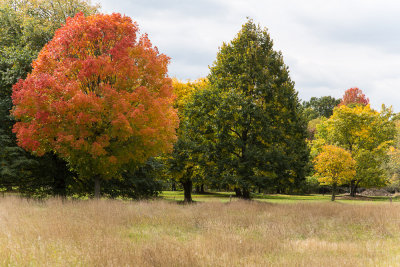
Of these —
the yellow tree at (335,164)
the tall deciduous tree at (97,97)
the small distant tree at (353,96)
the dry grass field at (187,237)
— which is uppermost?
the small distant tree at (353,96)

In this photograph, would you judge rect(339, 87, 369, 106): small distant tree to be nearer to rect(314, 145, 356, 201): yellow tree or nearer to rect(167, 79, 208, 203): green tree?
rect(314, 145, 356, 201): yellow tree

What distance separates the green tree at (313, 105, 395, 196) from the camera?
155 ft

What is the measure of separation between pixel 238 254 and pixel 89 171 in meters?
13.8

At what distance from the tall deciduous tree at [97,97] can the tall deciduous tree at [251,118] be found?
511cm

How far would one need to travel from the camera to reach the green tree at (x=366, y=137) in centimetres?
4734

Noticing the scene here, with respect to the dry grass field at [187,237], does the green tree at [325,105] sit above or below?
above

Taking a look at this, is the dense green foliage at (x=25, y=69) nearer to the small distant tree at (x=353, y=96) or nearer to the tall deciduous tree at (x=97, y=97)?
the tall deciduous tree at (x=97, y=97)

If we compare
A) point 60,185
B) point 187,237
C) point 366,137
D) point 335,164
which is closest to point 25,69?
point 60,185

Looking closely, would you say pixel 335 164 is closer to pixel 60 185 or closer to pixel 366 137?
pixel 366 137

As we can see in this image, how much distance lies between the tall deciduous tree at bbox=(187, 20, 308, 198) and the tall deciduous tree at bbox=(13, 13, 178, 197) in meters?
5.11

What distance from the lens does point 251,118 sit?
2258 cm

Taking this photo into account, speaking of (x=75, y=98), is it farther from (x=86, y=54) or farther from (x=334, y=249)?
(x=334, y=249)

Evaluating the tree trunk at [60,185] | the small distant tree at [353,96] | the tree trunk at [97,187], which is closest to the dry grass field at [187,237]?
the tree trunk at [97,187]

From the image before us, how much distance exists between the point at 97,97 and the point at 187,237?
9.16 metres
